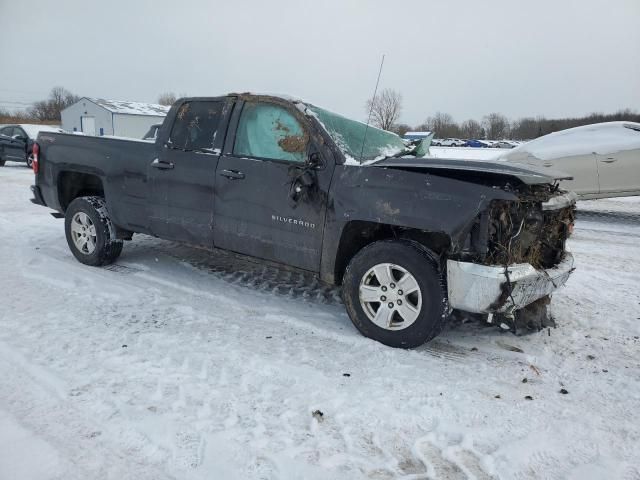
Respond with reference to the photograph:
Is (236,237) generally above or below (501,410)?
above

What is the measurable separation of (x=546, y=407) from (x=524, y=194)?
54.3 inches

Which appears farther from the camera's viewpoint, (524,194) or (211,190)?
(211,190)

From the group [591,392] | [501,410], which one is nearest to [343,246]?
[501,410]

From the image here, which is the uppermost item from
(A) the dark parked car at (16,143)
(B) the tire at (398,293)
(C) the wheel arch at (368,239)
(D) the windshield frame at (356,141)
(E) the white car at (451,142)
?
(E) the white car at (451,142)

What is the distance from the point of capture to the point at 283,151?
3.94m

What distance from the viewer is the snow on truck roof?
126ft

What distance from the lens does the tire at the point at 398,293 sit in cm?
331

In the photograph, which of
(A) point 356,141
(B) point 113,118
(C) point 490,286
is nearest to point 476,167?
(C) point 490,286

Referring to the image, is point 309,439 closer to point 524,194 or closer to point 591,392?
point 591,392

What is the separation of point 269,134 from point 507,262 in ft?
7.10

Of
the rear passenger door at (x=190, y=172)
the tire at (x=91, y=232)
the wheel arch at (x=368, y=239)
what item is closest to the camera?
the wheel arch at (x=368, y=239)

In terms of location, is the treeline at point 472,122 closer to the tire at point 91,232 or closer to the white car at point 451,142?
the white car at point 451,142

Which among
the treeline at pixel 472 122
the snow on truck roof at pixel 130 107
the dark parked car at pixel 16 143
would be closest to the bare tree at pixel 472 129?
the treeline at pixel 472 122

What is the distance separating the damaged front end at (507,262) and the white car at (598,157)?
18.3 ft
